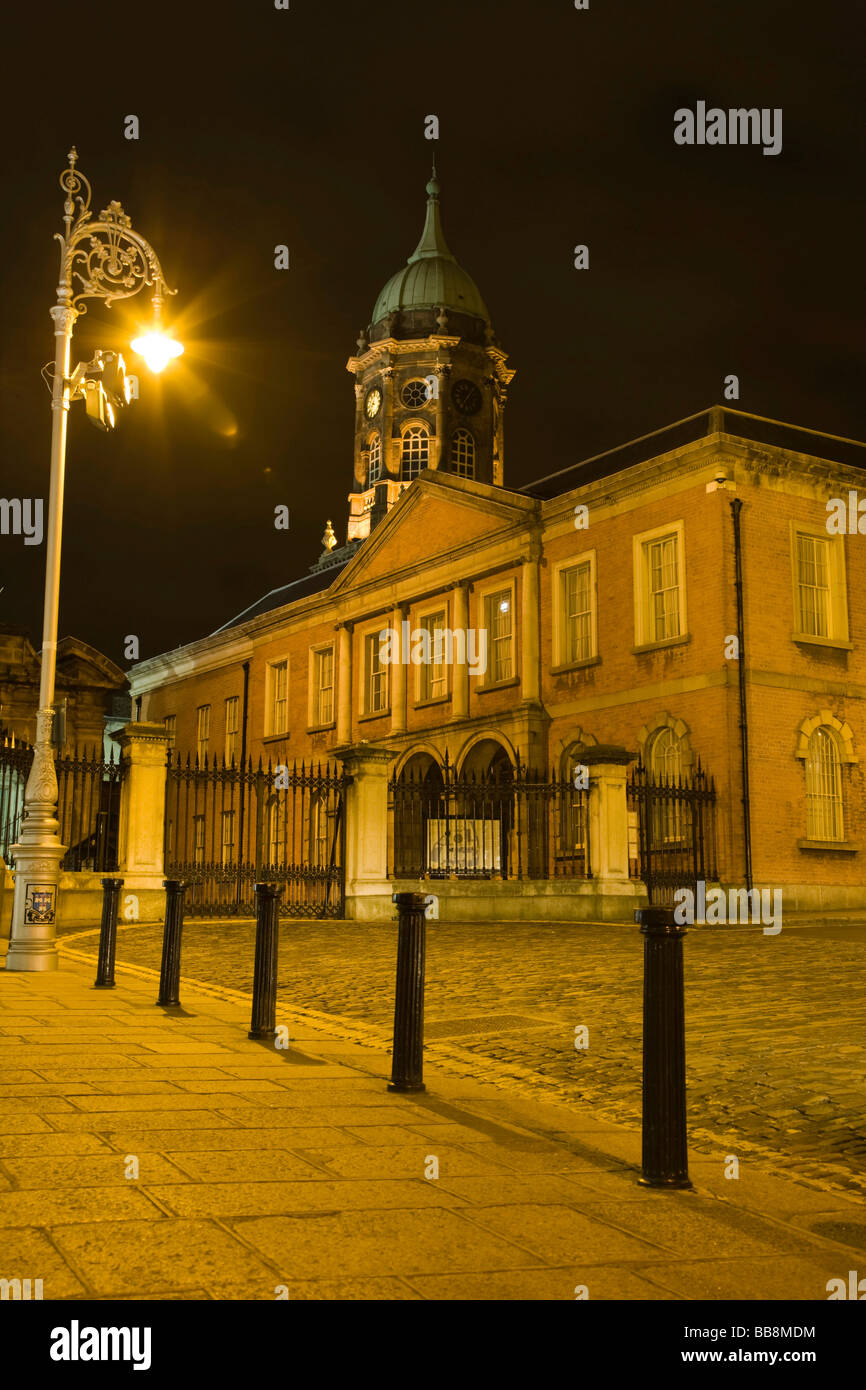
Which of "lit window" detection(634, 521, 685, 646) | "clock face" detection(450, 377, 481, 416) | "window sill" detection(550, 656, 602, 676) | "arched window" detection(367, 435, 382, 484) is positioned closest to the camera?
"lit window" detection(634, 521, 685, 646)

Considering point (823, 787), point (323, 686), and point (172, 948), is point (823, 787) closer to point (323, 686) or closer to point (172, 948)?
point (323, 686)

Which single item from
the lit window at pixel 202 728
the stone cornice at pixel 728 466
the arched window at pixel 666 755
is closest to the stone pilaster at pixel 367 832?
the arched window at pixel 666 755

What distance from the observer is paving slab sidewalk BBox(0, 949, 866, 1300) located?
346 centimetres

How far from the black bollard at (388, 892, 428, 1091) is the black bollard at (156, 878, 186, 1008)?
3.31m

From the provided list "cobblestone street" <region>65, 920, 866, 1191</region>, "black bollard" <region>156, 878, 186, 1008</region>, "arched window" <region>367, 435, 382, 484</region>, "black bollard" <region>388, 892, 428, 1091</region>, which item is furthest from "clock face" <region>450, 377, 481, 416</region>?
"black bollard" <region>388, 892, 428, 1091</region>

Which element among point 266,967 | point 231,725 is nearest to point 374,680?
point 231,725

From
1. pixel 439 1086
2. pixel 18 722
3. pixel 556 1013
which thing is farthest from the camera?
pixel 18 722

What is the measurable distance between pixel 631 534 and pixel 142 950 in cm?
1469

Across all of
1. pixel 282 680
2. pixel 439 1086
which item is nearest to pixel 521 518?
pixel 282 680

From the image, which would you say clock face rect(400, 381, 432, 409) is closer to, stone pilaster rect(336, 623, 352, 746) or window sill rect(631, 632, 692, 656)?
stone pilaster rect(336, 623, 352, 746)

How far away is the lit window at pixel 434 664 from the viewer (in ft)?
106

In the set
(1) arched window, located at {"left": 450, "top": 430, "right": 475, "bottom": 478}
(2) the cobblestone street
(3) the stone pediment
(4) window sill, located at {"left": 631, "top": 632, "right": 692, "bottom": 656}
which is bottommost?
(2) the cobblestone street
